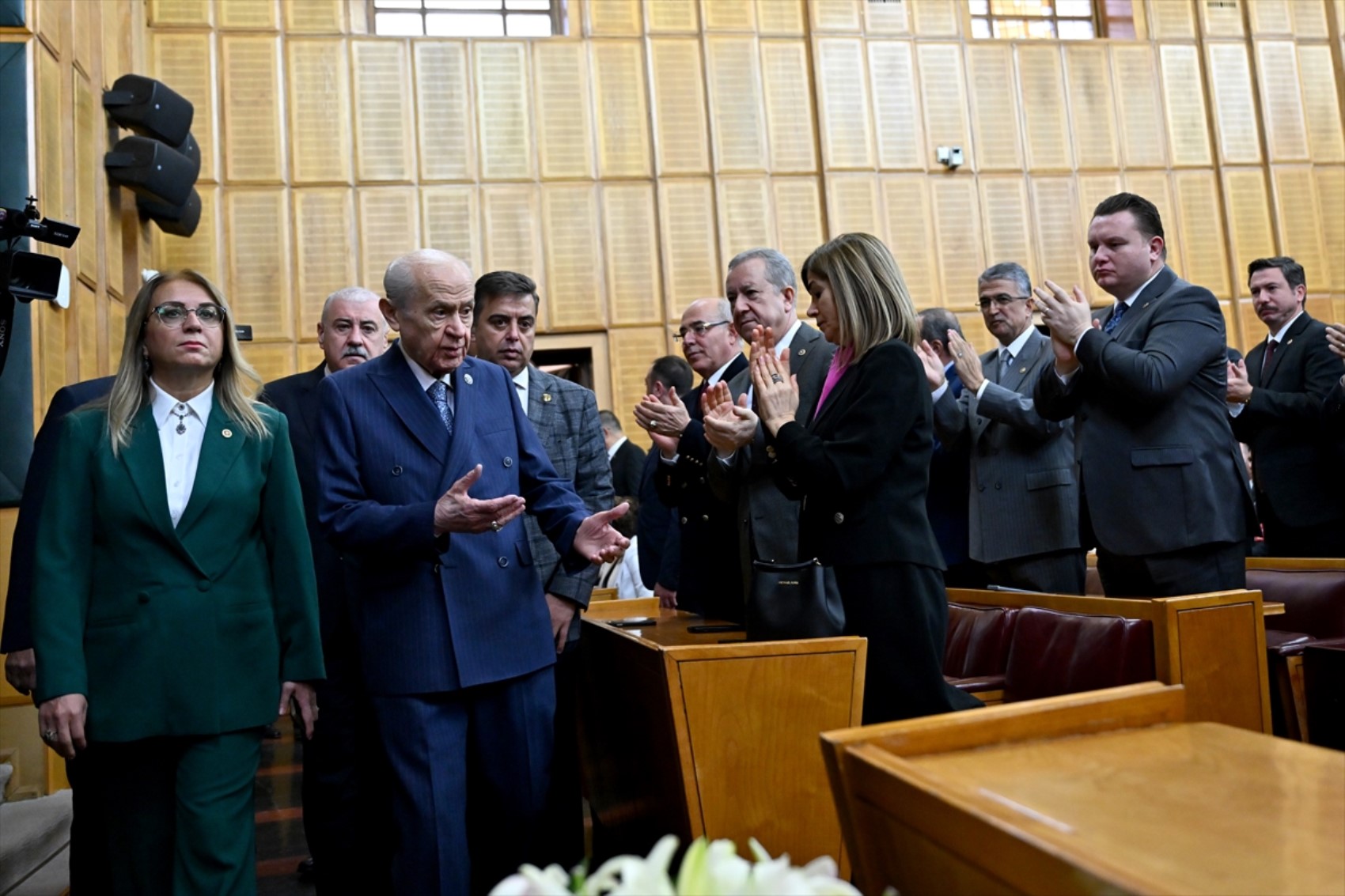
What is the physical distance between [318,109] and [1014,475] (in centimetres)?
616

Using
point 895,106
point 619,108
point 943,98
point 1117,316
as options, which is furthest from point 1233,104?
point 1117,316

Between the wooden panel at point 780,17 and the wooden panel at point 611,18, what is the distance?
93 cm

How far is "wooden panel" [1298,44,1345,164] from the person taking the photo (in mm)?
9117

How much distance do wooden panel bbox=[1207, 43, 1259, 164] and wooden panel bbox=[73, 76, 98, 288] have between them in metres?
8.06

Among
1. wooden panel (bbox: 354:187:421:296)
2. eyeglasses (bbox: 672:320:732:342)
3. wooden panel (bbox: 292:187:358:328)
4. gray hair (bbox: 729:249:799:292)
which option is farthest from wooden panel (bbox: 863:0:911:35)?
gray hair (bbox: 729:249:799:292)

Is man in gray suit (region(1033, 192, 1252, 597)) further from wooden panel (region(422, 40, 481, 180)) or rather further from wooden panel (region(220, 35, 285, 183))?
wooden panel (region(220, 35, 285, 183))

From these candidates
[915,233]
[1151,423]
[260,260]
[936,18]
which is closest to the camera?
[1151,423]

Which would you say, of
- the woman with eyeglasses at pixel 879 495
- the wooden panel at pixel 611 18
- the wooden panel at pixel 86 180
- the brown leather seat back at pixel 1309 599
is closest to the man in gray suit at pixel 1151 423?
the brown leather seat back at pixel 1309 599

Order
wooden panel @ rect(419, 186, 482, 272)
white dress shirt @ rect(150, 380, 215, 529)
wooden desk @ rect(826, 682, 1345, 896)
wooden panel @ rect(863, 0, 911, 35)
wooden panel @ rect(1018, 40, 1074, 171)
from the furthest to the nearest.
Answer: wooden panel @ rect(1018, 40, 1074, 171), wooden panel @ rect(863, 0, 911, 35), wooden panel @ rect(419, 186, 482, 272), white dress shirt @ rect(150, 380, 215, 529), wooden desk @ rect(826, 682, 1345, 896)

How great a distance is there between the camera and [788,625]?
84.8 inches

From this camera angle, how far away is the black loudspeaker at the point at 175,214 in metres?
6.87

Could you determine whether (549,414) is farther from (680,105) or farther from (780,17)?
(780,17)

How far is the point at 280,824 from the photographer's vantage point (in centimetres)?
392

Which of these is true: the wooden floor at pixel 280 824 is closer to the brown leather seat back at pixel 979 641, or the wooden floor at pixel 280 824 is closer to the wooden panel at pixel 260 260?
the brown leather seat back at pixel 979 641
